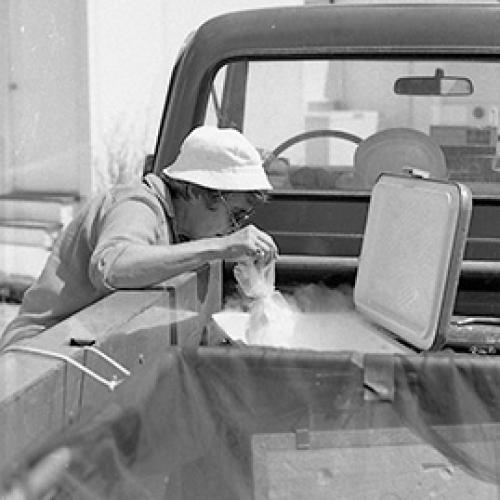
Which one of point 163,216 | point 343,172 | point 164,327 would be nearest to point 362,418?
point 164,327

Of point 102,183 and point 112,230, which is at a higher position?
point 112,230

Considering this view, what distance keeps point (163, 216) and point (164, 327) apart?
1.82 feet

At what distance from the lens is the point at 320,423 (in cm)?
193

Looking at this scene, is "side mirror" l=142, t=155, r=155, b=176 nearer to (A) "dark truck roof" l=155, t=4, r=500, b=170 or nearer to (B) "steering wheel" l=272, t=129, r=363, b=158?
(A) "dark truck roof" l=155, t=4, r=500, b=170

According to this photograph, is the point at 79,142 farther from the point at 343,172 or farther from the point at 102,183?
the point at 343,172

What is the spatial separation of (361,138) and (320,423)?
2.13 meters

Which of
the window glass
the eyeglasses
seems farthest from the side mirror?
the eyeglasses

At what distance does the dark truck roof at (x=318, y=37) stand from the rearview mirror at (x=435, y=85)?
0.84ft

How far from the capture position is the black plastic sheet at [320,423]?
1.82 meters

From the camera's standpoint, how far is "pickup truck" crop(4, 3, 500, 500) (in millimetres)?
1786

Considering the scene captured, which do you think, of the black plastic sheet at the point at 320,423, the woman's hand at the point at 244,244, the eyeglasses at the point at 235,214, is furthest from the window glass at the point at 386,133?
the black plastic sheet at the point at 320,423

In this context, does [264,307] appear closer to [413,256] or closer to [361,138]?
[413,256]

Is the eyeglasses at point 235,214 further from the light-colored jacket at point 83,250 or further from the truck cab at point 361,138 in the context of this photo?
the truck cab at point 361,138

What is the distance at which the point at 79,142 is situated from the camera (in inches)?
344
